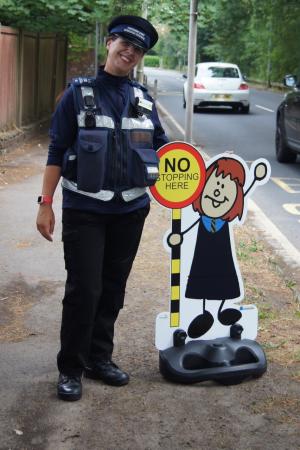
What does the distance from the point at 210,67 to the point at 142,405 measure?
21512mm

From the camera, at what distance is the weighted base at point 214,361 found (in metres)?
4.03

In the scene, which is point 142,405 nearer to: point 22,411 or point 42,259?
point 22,411

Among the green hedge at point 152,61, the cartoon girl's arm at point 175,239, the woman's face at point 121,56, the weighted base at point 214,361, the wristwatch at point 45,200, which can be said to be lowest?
the weighted base at point 214,361

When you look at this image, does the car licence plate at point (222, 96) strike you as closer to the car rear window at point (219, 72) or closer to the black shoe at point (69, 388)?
the car rear window at point (219, 72)

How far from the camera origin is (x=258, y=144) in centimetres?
1585

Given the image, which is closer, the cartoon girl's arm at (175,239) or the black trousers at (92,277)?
the black trousers at (92,277)

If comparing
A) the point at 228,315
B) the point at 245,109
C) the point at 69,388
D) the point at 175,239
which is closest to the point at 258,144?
the point at 245,109

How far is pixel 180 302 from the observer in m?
4.17

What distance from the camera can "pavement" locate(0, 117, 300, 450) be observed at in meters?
3.44

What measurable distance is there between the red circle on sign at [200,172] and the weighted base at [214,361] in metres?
0.78

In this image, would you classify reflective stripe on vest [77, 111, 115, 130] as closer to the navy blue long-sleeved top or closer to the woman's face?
the navy blue long-sleeved top

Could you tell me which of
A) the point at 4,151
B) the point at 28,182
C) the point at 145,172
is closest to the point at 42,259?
the point at 145,172

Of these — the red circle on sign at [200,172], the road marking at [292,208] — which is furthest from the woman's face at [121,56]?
the road marking at [292,208]

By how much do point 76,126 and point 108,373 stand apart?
1310 millimetres
